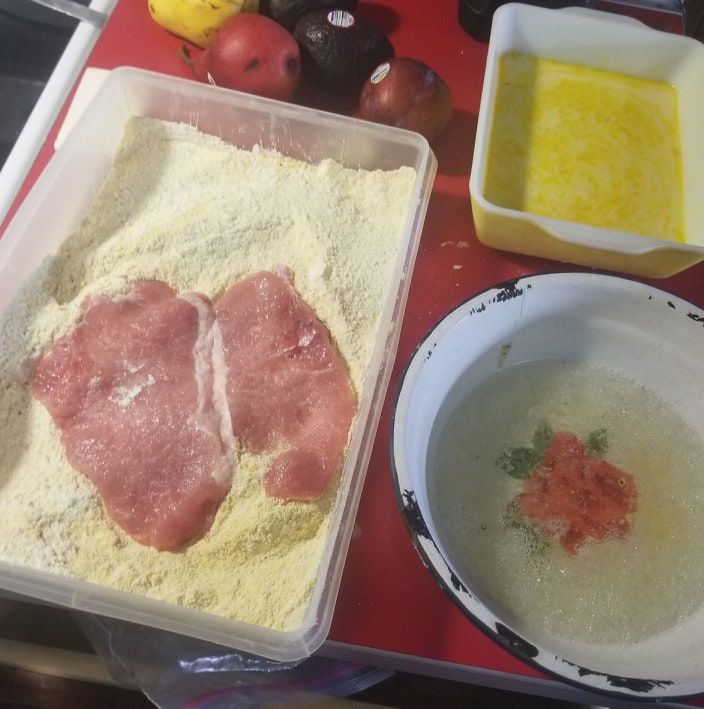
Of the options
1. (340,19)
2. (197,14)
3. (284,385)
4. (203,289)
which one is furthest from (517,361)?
(197,14)

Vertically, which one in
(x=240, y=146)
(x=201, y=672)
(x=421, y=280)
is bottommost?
(x=201, y=672)

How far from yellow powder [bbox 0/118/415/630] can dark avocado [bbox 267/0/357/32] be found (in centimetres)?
20

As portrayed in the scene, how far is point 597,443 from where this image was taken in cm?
71

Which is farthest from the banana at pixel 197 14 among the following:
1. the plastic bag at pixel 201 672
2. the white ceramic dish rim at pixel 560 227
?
the plastic bag at pixel 201 672

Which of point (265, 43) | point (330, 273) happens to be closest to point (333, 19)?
point (265, 43)

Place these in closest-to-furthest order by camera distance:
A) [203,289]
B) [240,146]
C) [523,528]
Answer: [523,528]
[203,289]
[240,146]

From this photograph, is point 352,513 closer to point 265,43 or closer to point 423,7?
point 265,43

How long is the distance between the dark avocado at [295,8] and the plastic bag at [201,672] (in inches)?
30.1

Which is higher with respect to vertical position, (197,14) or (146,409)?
(197,14)

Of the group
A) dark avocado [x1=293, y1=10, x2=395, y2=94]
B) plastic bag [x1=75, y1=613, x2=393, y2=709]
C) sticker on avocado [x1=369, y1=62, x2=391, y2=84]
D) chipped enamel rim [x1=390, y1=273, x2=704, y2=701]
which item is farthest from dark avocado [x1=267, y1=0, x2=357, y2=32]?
plastic bag [x1=75, y1=613, x2=393, y2=709]

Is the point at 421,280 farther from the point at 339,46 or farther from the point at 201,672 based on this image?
the point at 201,672

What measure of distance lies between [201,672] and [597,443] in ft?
1.63

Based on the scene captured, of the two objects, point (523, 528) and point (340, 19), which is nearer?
point (523, 528)

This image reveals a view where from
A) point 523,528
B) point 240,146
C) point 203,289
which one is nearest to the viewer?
point 523,528
